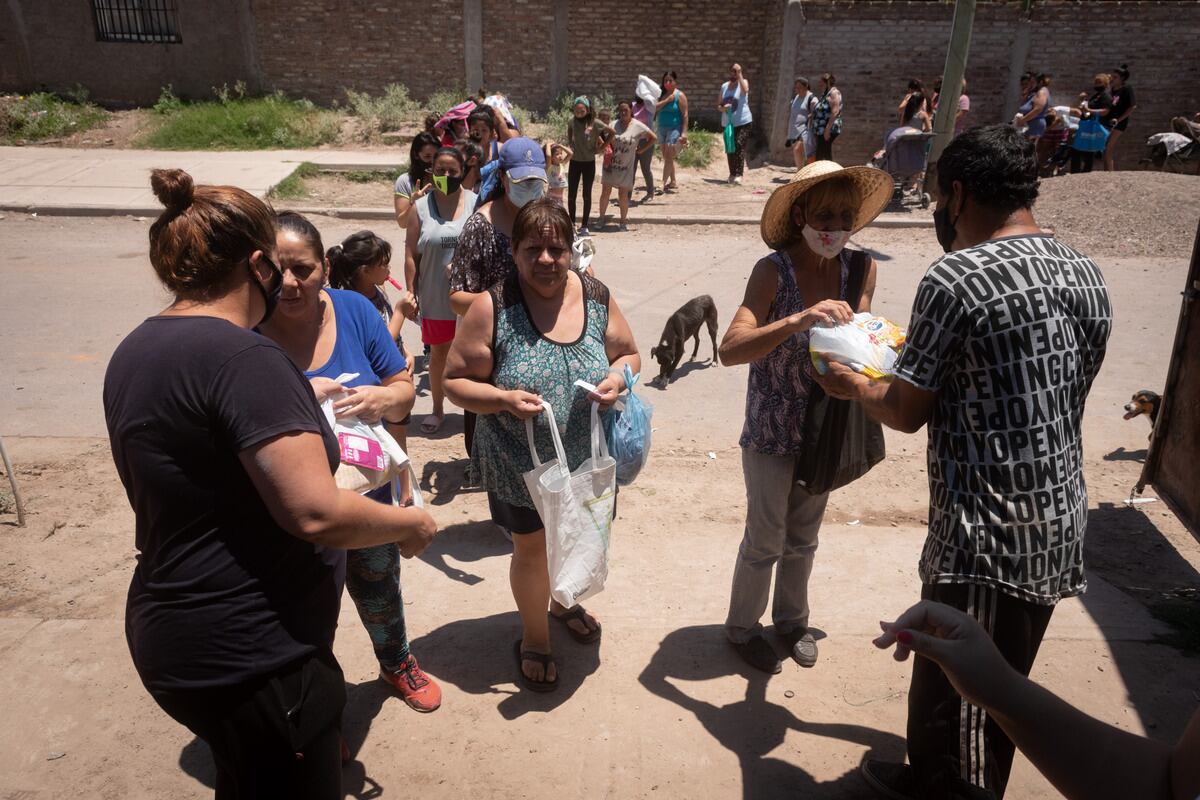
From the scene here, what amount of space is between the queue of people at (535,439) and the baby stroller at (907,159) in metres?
11.5

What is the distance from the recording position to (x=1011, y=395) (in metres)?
2.18

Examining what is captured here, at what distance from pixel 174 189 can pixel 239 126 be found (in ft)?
56.2

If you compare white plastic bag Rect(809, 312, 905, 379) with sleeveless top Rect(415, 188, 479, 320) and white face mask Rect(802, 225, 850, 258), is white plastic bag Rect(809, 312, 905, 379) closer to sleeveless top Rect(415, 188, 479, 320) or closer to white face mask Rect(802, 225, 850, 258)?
white face mask Rect(802, 225, 850, 258)

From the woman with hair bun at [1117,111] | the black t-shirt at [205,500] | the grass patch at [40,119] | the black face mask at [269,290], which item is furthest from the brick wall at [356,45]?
the black t-shirt at [205,500]

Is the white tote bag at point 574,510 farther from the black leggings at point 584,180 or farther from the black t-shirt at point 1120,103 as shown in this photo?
the black t-shirt at point 1120,103

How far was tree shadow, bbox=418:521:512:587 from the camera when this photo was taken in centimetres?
421

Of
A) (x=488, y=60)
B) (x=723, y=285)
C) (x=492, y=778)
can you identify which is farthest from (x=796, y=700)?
(x=488, y=60)

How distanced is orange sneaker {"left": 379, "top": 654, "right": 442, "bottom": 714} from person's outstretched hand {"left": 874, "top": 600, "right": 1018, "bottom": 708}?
7.08 feet

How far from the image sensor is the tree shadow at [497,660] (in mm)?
3344

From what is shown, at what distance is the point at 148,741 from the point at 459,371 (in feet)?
5.69

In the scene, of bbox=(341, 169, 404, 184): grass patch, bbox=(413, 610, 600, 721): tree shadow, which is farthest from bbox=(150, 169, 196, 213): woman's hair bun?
bbox=(341, 169, 404, 184): grass patch

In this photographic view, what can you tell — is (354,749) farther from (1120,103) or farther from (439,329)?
(1120,103)

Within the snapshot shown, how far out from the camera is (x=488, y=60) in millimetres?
19047

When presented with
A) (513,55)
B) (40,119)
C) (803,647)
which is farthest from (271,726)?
(40,119)
